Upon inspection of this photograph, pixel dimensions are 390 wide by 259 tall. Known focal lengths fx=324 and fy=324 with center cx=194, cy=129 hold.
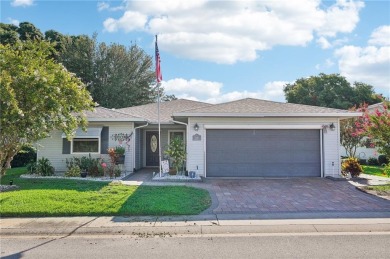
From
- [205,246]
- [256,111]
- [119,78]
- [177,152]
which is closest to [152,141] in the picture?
[177,152]

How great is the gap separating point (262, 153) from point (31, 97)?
31.1 ft

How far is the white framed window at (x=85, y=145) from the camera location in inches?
619

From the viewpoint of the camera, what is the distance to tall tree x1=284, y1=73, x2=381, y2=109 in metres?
33.9

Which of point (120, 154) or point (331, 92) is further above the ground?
point (331, 92)

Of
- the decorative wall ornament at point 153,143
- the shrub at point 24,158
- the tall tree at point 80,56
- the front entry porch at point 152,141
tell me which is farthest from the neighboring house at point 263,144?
the tall tree at point 80,56

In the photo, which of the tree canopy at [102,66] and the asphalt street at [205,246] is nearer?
the asphalt street at [205,246]

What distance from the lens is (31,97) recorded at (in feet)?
33.5

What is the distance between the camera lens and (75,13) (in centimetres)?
1285

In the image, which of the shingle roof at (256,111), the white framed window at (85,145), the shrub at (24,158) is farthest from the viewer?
the shrub at (24,158)

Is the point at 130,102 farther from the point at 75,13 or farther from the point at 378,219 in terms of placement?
the point at 378,219

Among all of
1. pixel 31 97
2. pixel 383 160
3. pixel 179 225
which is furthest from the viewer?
pixel 383 160

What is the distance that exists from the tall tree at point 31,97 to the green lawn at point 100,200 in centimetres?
185

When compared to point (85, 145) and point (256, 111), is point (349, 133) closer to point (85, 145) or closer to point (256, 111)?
point (256, 111)

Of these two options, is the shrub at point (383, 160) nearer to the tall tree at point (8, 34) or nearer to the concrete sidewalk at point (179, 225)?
the concrete sidewalk at point (179, 225)
